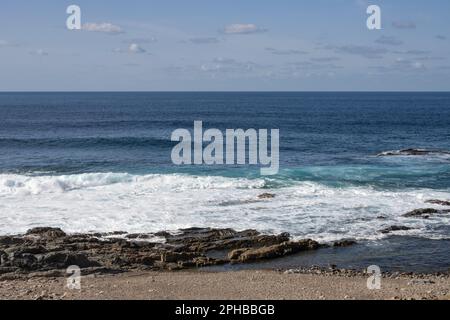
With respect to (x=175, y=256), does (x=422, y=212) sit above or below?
above

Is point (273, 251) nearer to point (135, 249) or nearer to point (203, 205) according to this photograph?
point (135, 249)

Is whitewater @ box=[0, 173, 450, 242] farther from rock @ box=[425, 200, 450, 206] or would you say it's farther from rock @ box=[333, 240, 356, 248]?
rock @ box=[333, 240, 356, 248]

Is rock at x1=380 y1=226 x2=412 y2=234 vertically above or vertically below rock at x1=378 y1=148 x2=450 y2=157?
below

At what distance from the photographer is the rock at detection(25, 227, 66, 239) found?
21.1 meters

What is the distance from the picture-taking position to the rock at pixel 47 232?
69.3ft

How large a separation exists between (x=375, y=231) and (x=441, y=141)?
119ft

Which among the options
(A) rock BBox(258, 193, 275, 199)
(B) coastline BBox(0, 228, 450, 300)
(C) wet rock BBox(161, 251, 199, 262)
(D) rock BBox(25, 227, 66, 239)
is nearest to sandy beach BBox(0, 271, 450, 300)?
(B) coastline BBox(0, 228, 450, 300)

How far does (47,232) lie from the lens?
21453mm

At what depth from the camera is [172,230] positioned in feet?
73.7

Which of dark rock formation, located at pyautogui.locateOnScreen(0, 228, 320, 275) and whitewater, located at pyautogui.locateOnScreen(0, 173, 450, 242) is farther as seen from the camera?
whitewater, located at pyautogui.locateOnScreen(0, 173, 450, 242)

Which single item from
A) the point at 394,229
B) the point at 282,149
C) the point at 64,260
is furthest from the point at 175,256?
the point at 282,149

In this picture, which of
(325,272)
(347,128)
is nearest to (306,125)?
(347,128)

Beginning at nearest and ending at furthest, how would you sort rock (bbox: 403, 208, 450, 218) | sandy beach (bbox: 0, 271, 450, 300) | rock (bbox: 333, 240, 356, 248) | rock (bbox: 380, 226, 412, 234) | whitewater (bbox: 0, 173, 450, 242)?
sandy beach (bbox: 0, 271, 450, 300) < rock (bbox: 333, 240, 356, 248) < rock (bbox: 380, 226, 412, 234) < whitewater (bbox: 0, 173, 450, 242) < rock (bbox: 403, 208, 450, 218)
